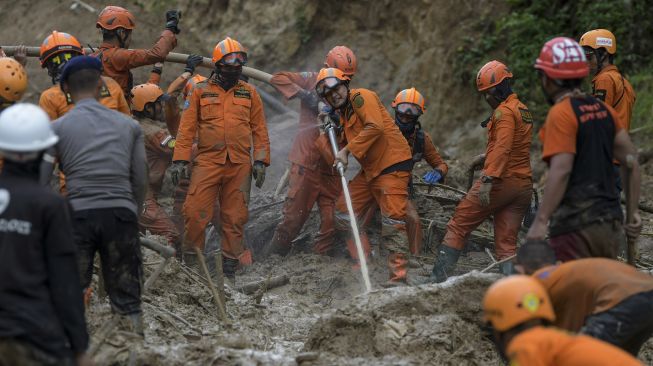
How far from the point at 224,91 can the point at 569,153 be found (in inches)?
185

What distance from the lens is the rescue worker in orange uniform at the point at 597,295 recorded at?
511cm

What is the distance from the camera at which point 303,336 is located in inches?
315

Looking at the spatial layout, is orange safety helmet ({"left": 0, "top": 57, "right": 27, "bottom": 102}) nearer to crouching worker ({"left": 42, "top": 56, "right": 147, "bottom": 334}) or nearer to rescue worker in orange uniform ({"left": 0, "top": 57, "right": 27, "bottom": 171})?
rescue worker in orange uniform ({"left": 0, "top": 57, "right": 27, "bottom": 171})

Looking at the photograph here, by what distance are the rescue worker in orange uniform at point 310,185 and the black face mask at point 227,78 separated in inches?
50.6

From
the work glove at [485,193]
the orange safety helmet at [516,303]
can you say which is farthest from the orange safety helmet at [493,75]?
the orange safety helmet at [516,303]

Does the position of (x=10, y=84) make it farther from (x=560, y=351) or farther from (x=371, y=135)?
(x=560, y=351)

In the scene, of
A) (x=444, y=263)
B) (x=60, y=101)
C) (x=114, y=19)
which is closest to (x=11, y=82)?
(x=60, y=101)

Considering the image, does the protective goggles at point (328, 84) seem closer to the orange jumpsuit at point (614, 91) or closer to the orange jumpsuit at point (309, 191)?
the orange jumpsuit at point (309, 191)

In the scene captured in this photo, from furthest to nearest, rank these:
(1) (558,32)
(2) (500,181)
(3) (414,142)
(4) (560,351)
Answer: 1. (1) (558,32)
2. (3) (414,142)
3. (2) (500,181)
4. (4) (560,351)

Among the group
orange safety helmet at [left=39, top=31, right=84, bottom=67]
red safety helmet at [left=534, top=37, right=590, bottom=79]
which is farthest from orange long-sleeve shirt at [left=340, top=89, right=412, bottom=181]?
red safety helmet at [left=534, top=37, right=590, bottom=79]

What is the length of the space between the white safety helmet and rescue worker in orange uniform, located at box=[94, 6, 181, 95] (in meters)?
4.86

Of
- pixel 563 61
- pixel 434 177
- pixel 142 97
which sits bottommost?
pixel 434 177

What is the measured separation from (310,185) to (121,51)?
2.56 meters

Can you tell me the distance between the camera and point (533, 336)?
4.25 metres
